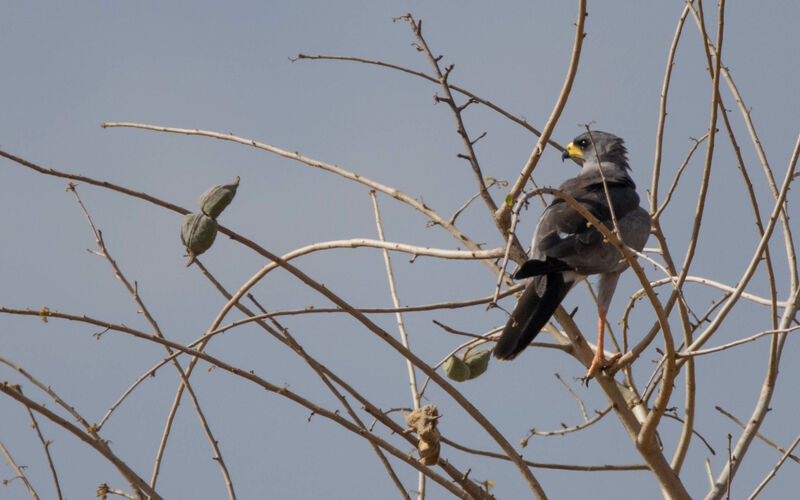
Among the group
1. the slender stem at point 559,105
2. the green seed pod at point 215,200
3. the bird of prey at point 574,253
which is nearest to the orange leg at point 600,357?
the bird of prey at point 574,253

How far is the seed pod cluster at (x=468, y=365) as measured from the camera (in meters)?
3.74

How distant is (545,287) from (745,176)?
3.96 feet

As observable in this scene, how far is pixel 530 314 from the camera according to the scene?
4289 millimetres

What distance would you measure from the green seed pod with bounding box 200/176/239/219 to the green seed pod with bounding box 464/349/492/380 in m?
1.31

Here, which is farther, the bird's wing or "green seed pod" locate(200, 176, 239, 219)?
the bird's wing

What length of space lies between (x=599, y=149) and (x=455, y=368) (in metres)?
3.08

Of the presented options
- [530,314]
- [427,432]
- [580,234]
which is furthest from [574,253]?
[427,432]

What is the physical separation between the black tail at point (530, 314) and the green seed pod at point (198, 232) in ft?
4.95

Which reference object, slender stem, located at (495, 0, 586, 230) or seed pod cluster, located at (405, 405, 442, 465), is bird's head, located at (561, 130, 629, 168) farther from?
seed pod cluster, located at (405, 405, 442, 465)

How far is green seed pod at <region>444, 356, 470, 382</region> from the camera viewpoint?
147 inches

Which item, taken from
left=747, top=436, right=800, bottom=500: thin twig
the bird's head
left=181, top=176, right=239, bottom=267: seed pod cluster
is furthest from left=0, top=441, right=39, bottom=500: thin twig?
the bird's head

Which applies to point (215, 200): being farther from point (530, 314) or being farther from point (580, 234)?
point (580, 234)

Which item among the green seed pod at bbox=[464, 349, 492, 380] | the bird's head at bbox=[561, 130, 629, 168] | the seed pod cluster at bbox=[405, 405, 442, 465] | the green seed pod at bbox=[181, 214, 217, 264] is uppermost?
the bird's head at bbox=[561, 130, 629, 168]

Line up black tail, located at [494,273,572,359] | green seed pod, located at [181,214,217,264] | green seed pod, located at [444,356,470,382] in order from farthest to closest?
black tail, located at [494,273,572,359] → green seed pod, located at [444,356,470,382] → green seed pod, located at [181,214,217,264]
